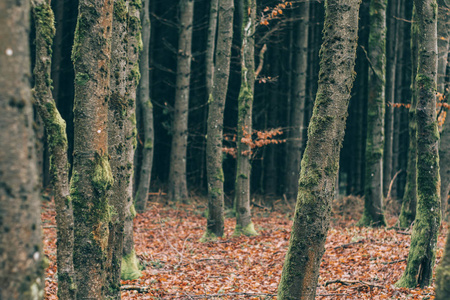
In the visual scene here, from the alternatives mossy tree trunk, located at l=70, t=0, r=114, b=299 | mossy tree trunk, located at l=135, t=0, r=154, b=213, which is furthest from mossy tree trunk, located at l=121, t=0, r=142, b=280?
mossy tree trunk, located at l=135, t=0, r=154, b=213

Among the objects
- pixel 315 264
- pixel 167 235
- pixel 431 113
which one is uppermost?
pixel 431 113

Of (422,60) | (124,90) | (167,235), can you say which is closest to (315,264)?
(124,90)

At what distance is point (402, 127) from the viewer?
80.0ft

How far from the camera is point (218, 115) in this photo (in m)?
12.5

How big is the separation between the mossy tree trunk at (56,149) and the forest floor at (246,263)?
2974mm

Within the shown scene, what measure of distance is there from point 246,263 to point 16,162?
864 centimetres

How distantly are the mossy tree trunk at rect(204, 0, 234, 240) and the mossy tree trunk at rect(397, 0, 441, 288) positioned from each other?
590cm

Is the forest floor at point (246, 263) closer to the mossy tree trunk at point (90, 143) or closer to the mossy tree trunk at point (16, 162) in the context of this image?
the mossy tree trunk at point (90, 143)

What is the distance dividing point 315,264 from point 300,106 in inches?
571

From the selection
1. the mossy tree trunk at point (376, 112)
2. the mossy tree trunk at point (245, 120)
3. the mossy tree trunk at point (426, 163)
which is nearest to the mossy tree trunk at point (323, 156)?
the mossy tree trunk at point (426, 163)

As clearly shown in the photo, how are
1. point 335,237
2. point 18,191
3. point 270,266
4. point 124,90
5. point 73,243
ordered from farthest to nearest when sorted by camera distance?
point 335,237 → point 270,266 → point 124,90 → point 73,243 → point 18,191

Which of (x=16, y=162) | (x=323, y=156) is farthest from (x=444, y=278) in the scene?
(x=323, y=156)

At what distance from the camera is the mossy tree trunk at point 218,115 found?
12469mm

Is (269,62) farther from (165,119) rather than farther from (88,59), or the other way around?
(88,59)
